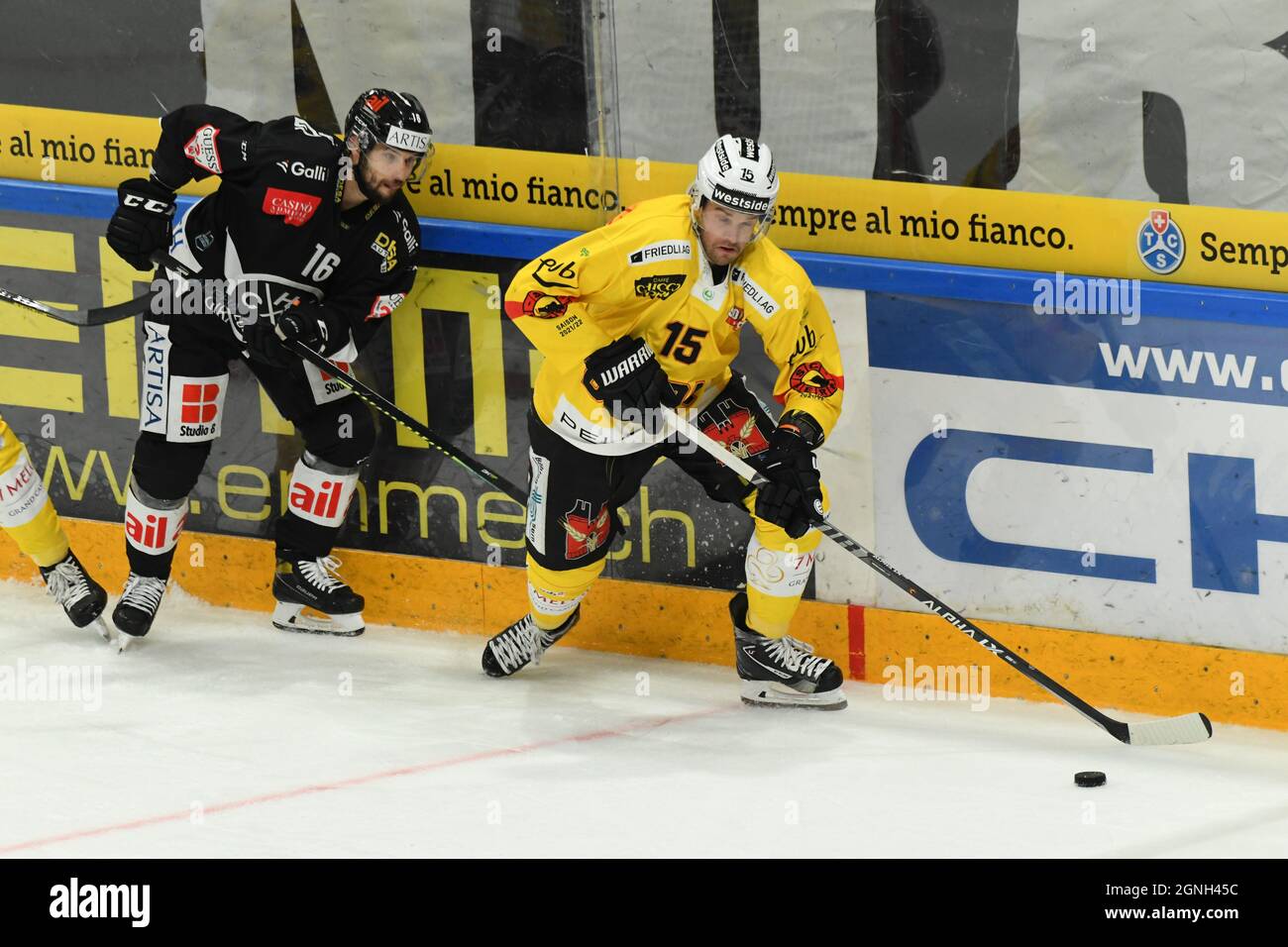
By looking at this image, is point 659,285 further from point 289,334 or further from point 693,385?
point 289,334

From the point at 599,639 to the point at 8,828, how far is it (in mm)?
1847

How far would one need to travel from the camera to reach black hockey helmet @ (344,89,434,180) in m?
5.22

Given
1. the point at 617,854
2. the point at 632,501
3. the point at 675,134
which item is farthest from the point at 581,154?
the point at 617,854

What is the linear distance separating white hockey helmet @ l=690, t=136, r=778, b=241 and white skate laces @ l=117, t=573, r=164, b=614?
2072 millimetres

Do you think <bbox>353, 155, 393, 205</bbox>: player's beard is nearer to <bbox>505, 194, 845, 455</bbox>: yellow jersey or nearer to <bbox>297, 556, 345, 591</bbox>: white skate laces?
<bbox>505, 194, 845, 455</bbox>: yellow jersey

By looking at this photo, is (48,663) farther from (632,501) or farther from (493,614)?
(632,501)

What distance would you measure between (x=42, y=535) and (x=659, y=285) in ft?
6.58

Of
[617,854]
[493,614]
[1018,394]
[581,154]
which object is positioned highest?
[581,154]

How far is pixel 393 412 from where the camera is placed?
5.43m

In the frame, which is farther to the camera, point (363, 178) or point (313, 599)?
point (313, 599)

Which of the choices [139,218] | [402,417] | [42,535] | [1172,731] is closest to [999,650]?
[1172,731]

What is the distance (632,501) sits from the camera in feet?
18.2

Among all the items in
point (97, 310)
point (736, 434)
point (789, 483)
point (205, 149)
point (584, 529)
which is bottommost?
point (584, 529)

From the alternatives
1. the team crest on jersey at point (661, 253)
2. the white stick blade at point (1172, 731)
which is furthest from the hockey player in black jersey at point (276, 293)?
the white stick blade at point (1172, 731)
